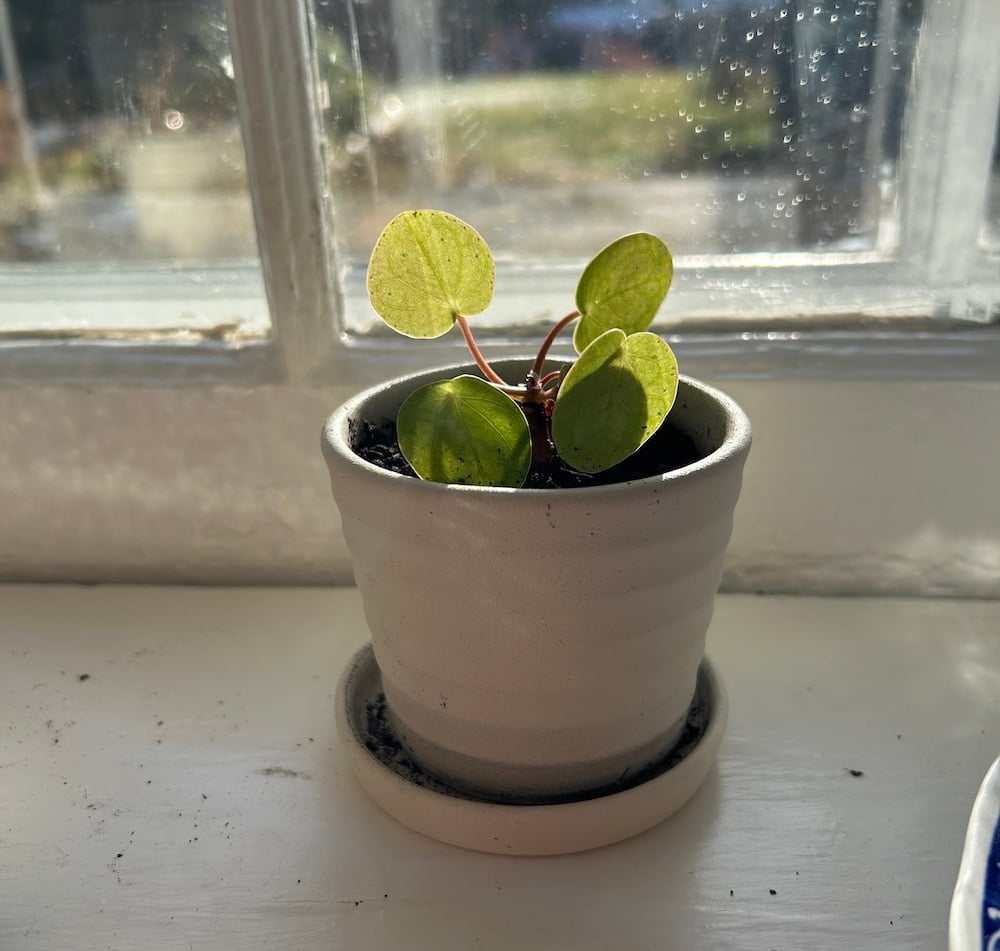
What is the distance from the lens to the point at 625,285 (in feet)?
1.36

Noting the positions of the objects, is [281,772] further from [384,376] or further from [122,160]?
[122,160]

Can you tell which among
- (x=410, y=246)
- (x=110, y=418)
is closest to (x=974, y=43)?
(x=410, y=246)

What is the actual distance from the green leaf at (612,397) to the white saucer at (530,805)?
16 centimetres

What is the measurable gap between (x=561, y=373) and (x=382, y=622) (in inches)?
5.8

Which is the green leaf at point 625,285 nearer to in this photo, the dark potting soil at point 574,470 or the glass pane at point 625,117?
the dark potting soil at point 574,470

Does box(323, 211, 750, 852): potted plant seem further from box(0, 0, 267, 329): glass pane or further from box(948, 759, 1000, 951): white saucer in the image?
box(0, 0, 267, 329): glass pane

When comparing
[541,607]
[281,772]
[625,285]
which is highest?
[625,285]

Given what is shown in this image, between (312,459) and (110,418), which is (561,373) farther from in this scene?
(110,418)

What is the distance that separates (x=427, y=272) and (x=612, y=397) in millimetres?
100

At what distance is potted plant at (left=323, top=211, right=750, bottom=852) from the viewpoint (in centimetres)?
37

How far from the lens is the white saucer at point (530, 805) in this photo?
416 millimetres

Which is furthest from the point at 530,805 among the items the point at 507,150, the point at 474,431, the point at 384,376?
the point at 507,150

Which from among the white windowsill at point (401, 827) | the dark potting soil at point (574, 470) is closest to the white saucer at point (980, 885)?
the white windowsill at point (401, 827)

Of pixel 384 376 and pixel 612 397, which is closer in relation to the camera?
pixel 612 397
